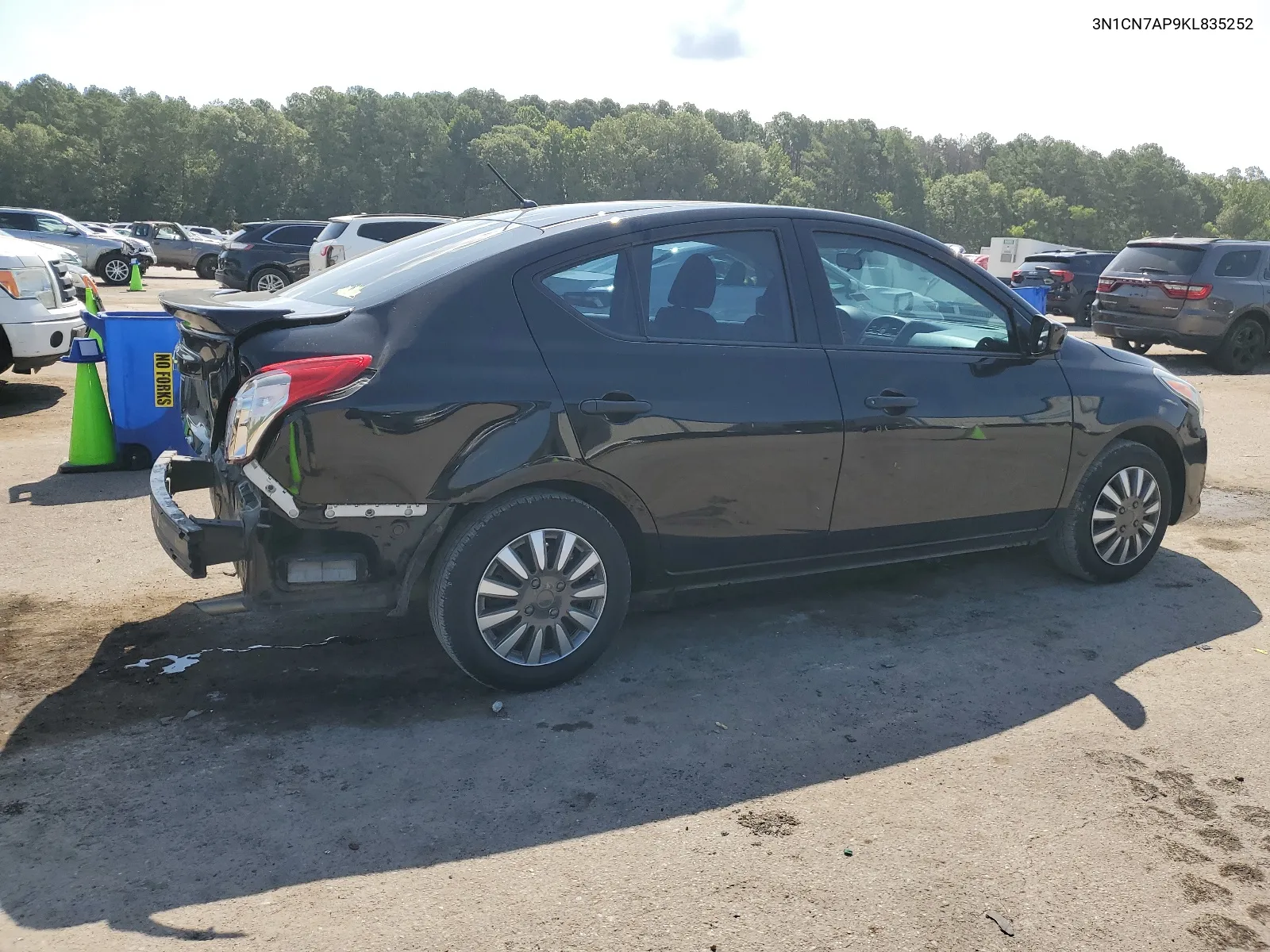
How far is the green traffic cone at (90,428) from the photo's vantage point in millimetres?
7273

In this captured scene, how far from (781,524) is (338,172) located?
365 feet

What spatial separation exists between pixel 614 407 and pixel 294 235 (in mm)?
20491

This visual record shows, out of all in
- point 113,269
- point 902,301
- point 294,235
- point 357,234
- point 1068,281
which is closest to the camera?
point 902,301

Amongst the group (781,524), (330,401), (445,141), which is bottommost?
(781,524)

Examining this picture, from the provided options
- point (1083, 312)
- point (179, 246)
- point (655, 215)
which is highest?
point (655, 215)

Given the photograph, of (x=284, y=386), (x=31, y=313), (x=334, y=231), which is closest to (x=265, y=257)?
(x=334, y=231)

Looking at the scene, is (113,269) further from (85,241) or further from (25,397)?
(25,397)

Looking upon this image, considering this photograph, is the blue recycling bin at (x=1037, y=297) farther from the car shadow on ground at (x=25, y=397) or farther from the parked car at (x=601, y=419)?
the car shadow on ground at (x=25, y=397)

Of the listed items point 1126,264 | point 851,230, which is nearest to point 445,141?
point 1126,264

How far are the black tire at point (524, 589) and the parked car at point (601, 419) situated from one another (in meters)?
0.01

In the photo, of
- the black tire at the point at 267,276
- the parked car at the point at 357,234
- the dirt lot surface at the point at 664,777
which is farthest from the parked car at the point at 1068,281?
the dirt lot surface at the point at 664,777

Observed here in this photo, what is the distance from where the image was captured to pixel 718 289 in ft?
14.3

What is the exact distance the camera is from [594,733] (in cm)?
381

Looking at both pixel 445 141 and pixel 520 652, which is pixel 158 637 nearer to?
pixel 520 652
